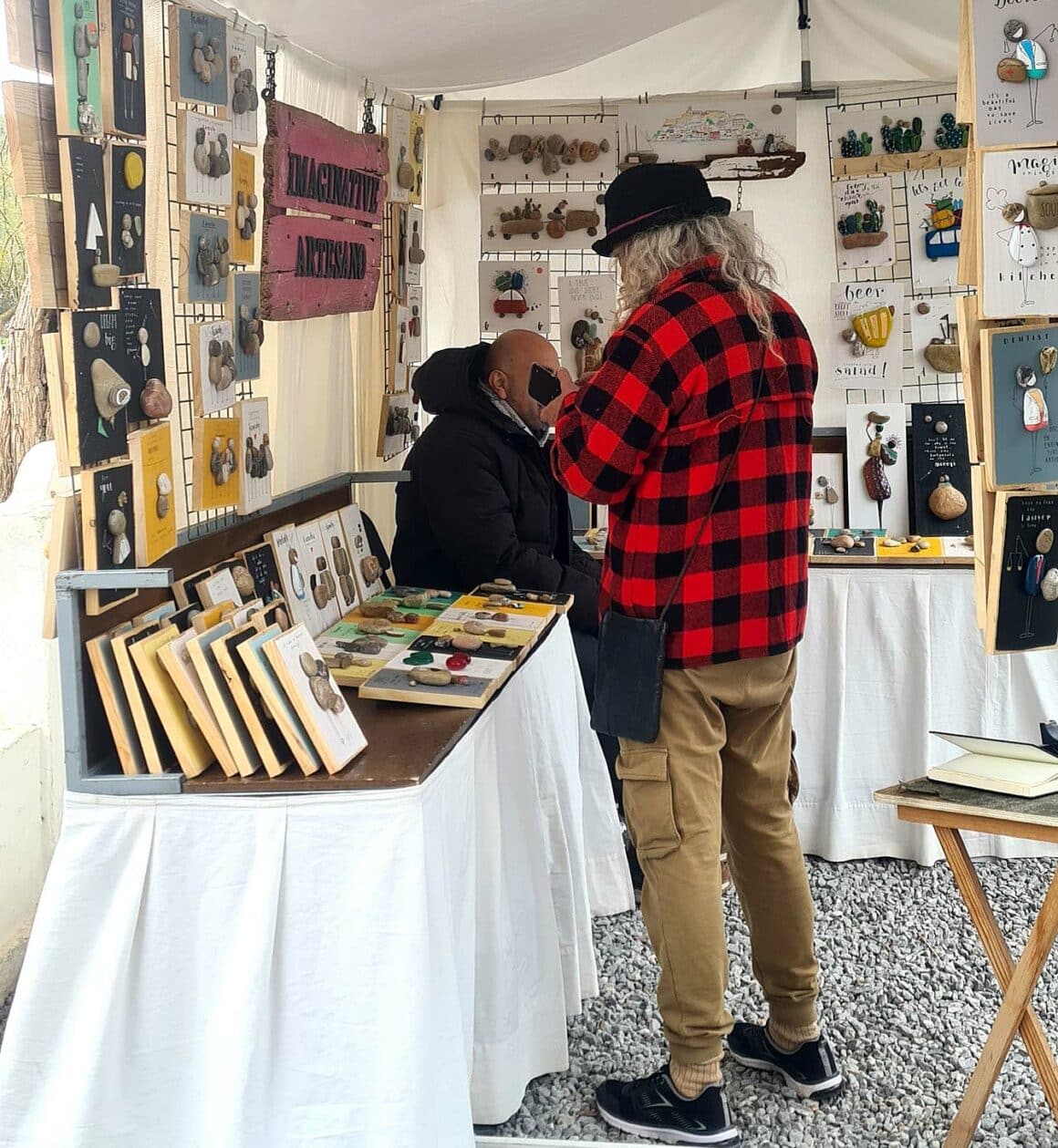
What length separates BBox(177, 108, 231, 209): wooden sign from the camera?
2.10 m

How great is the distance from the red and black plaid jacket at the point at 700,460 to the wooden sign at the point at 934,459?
1.91 m

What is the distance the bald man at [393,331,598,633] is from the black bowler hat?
101 centimetres

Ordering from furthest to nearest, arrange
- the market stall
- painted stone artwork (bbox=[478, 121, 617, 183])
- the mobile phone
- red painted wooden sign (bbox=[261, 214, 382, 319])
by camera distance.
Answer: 1. painted stone artwork (bbox=[478, 121, 617, 183])
2. the mobile phone
3. red painted wooden sign (bbox=[261, 214, 382, 319])
4. the market stall

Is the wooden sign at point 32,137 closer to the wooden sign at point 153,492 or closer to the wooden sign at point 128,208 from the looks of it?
the wooden sign at point 128,208

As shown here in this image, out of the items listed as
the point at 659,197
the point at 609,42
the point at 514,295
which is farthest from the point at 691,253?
the point at 514,295

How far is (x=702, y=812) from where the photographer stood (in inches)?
86.5

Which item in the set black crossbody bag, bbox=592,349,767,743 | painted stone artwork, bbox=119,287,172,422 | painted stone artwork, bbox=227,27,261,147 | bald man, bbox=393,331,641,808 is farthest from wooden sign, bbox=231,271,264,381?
black crossbody bag, bbox=592,349,767,743

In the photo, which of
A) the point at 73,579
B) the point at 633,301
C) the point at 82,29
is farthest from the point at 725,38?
the point at 73,579

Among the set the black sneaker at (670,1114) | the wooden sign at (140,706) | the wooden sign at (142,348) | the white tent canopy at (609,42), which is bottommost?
the black sneaker at (670,1114)

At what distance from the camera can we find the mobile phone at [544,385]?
3.14 meters

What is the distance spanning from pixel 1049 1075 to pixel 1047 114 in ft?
4.97

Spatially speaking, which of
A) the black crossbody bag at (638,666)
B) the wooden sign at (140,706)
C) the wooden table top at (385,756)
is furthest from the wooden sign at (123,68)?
the black crossbody bag at (638,666)

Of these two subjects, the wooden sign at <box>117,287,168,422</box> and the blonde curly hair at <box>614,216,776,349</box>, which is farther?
the blonde curly hair at <box>614,216,776,349</box>

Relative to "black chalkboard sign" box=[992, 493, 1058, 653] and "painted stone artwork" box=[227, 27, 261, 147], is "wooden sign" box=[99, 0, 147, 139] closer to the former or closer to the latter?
"painted stone artwork" box=[227, 27, 261, 147]
